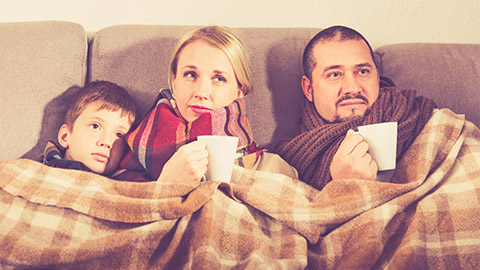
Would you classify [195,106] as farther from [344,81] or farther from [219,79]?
[344,81]

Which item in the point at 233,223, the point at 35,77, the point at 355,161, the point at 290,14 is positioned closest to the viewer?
the point at 233,223

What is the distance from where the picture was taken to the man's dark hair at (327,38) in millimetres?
1248

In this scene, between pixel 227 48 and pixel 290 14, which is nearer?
pixel 227 48

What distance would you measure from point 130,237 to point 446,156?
771 mm

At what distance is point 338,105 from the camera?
1173mm

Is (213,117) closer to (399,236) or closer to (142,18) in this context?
(399,236)

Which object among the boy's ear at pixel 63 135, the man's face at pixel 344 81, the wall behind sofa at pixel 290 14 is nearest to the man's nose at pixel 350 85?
the man's face at pixel 344 81

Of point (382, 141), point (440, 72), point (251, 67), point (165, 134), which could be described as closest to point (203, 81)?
point (165, 134)

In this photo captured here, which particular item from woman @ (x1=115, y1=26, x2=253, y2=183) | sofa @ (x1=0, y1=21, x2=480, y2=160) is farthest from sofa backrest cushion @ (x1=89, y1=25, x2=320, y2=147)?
woman @ (x1=115, y1=26, x2=253, y2=183)

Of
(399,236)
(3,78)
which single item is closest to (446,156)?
(399,236)

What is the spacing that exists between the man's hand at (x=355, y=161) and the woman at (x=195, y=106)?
0.30 m

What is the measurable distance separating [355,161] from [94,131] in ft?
2.37

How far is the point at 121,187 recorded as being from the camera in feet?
2.94

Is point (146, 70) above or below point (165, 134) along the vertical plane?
above
